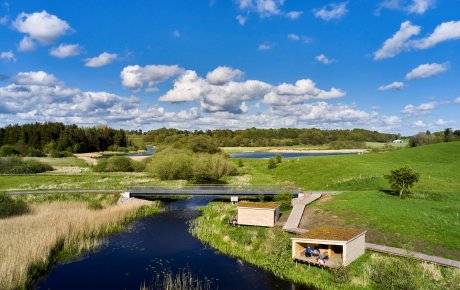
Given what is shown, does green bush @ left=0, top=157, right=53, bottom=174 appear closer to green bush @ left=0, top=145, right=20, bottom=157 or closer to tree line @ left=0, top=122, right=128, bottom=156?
green bush @ left=0, top=145, right=20, bottom=157

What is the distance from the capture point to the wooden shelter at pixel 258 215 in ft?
133

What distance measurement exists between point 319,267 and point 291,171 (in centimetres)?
6441

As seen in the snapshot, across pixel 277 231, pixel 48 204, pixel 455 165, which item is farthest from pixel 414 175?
pixel 48 204

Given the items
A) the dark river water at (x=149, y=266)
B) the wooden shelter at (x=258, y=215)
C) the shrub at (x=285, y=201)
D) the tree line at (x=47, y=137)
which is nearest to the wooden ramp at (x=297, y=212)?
the shrub at (x=285, y=201)

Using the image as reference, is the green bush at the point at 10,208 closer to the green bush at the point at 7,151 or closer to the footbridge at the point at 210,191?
the footbridge at the point at 210,191

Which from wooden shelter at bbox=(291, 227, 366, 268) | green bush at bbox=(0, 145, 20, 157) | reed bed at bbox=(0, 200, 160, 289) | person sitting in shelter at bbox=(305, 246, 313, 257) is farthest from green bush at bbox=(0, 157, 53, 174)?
person sitting in shelter at bbox=(305, 246, 313, 257)

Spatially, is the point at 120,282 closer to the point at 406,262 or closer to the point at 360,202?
the point at 406,262

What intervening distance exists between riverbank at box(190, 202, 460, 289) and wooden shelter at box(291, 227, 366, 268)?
24.8 inches

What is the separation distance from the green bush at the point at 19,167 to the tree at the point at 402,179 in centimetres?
9009

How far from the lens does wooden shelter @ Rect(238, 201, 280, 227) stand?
40.4 m

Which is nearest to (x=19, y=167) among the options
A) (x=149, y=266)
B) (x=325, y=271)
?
(x=149, y=266)

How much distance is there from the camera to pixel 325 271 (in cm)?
2786

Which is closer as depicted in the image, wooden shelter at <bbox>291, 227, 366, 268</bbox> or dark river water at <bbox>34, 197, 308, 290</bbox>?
dark river water at <bbox>34, 197, 308, 290</bbox>

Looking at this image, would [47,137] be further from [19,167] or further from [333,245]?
[333,245]
